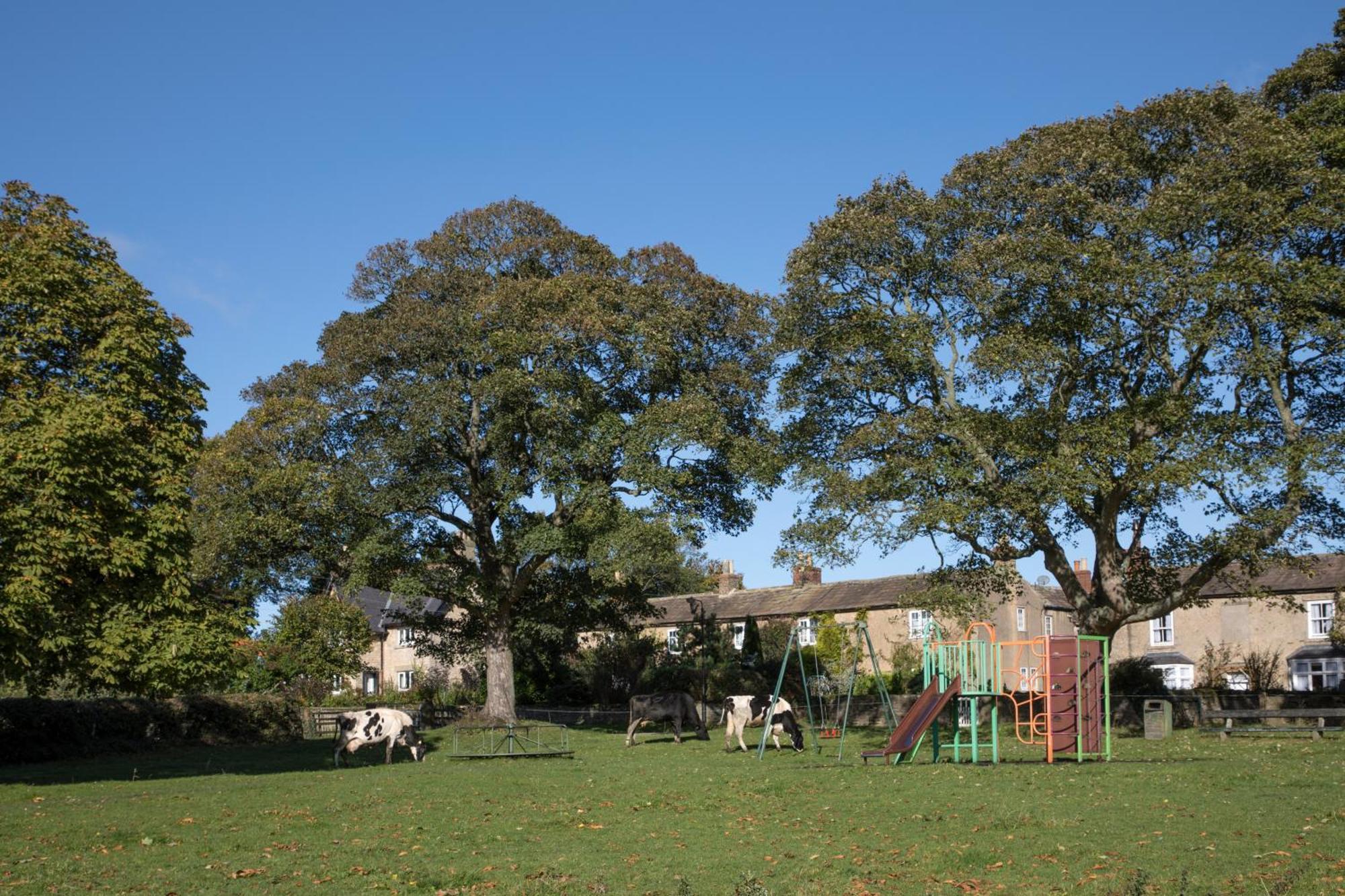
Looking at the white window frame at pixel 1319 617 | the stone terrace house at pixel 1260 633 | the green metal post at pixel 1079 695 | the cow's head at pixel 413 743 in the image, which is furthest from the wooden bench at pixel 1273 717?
the white window frame at pixel 1319 617

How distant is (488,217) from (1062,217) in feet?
64.5

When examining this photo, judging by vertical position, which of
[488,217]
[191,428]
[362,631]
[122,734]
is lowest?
[122,734]

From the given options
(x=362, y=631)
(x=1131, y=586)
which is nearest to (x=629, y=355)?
(x=362, y=631)

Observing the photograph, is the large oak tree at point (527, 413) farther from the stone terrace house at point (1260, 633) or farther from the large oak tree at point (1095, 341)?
the stone terrace house at point (1260, 633)

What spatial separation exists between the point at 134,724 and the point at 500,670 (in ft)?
38.8

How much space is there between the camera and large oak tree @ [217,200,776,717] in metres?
37.0

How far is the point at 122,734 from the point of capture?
115ft

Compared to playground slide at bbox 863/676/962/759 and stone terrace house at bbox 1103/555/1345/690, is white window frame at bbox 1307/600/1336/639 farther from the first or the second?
playground slide at bbox 863/676/962/759

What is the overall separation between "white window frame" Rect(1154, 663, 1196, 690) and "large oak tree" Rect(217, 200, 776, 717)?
26536 mm

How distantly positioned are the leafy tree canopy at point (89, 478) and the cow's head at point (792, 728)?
45.7ft

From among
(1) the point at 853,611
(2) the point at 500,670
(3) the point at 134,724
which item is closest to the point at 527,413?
(2) the point at 500,670

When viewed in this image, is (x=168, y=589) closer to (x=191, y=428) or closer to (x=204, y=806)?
(x=191, y=428)

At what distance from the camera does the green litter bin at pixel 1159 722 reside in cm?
2975

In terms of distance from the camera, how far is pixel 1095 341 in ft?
91.8
